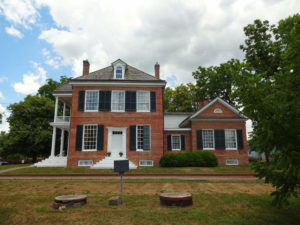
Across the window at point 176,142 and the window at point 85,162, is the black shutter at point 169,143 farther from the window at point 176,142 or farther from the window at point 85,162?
the window at point 85,162

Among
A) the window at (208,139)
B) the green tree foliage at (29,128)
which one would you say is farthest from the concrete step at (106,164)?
the green tree foliage at (29,128)

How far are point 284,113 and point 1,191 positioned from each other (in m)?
10.9

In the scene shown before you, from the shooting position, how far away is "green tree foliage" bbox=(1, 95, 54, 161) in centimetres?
2678

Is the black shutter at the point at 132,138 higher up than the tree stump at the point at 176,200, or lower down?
higher up

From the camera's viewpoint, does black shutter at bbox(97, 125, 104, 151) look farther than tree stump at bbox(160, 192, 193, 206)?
Yes

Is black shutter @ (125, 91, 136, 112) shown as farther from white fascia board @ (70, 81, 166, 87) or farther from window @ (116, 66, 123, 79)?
window @ (116, 66, 123, 79)

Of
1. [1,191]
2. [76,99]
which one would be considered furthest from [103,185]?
[76,99]

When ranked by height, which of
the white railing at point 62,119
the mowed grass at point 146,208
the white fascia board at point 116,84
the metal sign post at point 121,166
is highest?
the white fascia board at point 116,84

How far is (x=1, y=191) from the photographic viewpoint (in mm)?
8859

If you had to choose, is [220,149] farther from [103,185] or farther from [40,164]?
[40,164]

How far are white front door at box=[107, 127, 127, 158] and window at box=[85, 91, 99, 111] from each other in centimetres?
254

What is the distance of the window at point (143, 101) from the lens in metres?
18.8

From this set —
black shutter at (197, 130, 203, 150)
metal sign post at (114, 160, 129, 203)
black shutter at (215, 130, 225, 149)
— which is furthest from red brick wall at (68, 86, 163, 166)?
metal sign post at (114, 160, 129, 203)

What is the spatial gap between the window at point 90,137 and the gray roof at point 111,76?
14.8 ft
